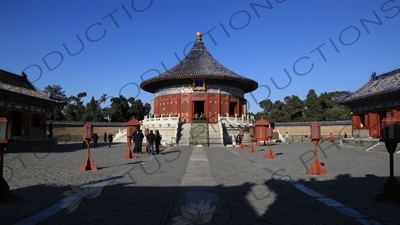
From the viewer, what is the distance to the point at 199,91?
36156 millimetres

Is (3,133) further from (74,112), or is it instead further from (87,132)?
(74,112)

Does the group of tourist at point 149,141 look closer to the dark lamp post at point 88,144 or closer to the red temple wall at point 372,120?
the dark lamp post at point 88,144

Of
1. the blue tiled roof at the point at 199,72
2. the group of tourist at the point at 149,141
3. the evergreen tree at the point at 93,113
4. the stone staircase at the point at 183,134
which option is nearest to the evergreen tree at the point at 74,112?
the evergreen tree at the point at 93,113

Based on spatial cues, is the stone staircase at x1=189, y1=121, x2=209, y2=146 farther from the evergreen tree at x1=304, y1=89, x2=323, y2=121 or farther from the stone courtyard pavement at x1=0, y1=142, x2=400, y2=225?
the evergreen tree at x1=304, y1=89, x2=323, y2=121

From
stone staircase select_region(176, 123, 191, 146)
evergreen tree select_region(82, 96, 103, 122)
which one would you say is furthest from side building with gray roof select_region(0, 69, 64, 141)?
evergreen tree select_region(82, 96, 103, 122)

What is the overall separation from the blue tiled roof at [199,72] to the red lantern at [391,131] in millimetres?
29046

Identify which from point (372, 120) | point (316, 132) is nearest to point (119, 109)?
point (372, 120)

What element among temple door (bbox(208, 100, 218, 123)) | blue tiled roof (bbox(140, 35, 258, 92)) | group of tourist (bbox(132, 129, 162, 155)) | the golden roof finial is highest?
the golden roof finial

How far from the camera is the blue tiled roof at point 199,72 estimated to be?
35.3 metres

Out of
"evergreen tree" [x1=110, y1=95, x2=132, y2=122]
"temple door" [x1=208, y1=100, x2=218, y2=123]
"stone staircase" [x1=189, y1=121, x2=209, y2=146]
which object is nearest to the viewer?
"stone staircase" [x1=189, y1=121, x2=209, y2=146]

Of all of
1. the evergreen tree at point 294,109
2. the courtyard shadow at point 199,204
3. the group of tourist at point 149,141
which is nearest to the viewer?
the courtyard shadow at point 199,204

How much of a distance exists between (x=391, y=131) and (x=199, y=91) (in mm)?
30316

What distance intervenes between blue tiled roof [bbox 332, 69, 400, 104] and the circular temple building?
37.6 feet

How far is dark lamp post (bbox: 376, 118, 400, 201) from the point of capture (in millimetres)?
6001
